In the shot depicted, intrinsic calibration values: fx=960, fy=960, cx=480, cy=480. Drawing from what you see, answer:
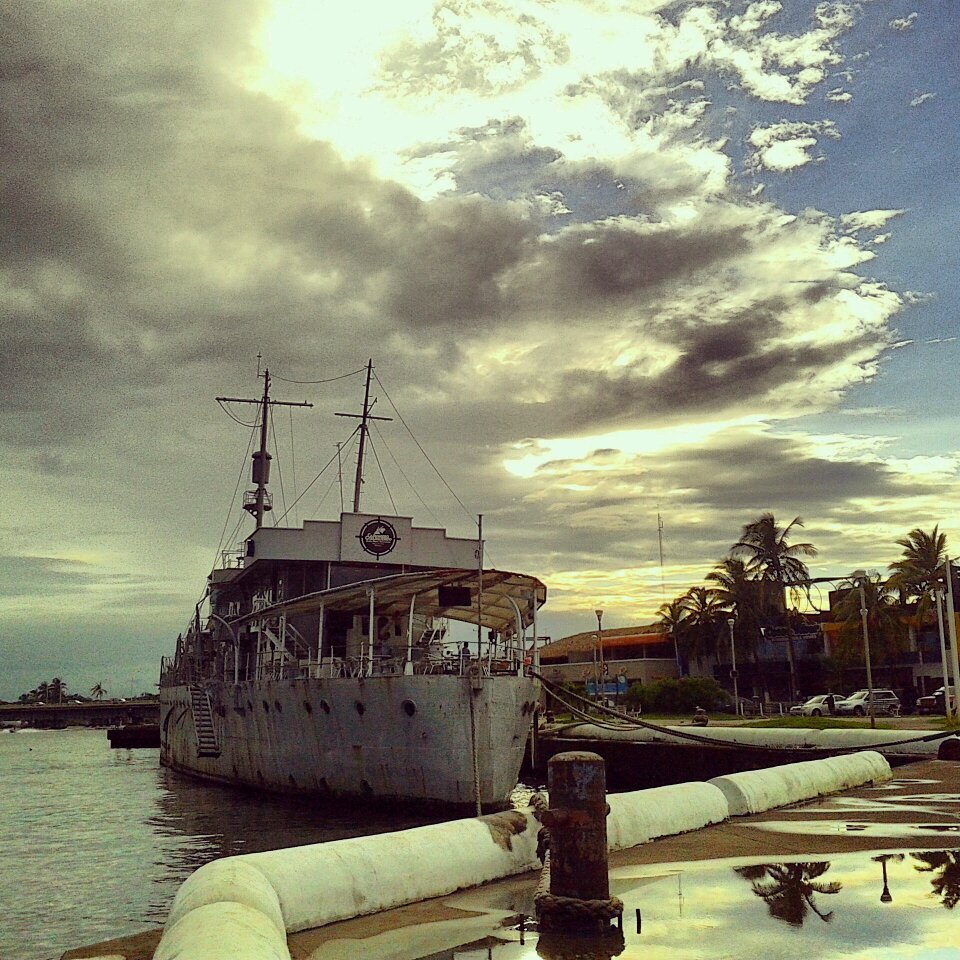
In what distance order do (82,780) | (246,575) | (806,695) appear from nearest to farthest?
1. (246,575)
2. (82,780)
3. (806,695)

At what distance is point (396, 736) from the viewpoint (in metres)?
22.7

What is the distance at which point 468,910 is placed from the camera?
729cm

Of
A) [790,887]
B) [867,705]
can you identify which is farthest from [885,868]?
[867,705]

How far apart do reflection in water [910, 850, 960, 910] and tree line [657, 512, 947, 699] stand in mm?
43115

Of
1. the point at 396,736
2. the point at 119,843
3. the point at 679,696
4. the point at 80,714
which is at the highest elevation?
the point at 396,736

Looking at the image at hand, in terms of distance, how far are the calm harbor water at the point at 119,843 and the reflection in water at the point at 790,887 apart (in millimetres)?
9766

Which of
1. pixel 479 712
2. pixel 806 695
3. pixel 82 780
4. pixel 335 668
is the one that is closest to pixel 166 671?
pixel 82 780

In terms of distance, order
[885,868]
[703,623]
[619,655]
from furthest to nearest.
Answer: [619,655] < [703,623] < [885,868]

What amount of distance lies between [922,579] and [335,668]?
123 ft

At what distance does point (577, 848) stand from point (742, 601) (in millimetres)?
54938

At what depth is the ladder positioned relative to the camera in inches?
1378

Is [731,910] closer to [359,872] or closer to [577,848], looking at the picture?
[577,848]

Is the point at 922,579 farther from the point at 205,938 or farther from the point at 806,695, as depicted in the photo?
the point at 205,938

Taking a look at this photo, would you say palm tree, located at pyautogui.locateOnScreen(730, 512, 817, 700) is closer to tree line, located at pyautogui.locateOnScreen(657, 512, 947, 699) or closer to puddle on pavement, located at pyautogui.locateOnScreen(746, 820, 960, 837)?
tree line, located at pyautogui.locateOnScreen(657, 512, 947, 699)
